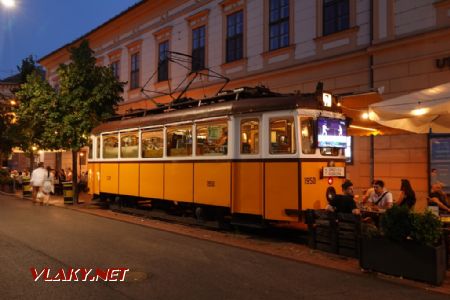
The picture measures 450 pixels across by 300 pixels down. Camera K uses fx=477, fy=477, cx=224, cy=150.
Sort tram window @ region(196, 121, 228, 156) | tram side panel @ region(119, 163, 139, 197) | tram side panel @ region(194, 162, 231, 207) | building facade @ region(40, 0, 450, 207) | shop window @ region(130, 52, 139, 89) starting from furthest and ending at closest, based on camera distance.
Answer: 1. shop window @ region(130, 52, 139, 89)
2. tram side panel @ region(119, 163, 139, 197)
3. building facade @ region(40, 0, 450, 207)
4. tram window @ region(196, 121, 228, 156)
5. tram side panel @ region(194, 162, 231, 207)

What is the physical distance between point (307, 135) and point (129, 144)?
21.6ft

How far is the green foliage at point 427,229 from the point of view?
663 centimetres

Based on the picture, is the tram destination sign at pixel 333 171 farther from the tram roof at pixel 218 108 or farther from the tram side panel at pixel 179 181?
the tram side panel at pixel 179 181

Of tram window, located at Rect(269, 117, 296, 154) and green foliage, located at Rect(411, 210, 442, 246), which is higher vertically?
tram window, located at Rect(269, 117, 296, 154)

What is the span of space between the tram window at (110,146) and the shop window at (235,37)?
670 cm

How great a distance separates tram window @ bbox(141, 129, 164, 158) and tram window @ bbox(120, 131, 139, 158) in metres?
0.39

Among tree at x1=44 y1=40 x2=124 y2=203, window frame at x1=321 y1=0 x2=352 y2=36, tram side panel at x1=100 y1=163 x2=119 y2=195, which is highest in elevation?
window frame at x1=321 y1=0 x2=352 y2=36

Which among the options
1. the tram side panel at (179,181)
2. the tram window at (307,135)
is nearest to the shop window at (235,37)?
the tram side panel at (179,181)

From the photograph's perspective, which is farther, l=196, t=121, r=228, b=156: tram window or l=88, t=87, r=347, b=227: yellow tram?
l=196, t=121, r=228, b=156: tram window

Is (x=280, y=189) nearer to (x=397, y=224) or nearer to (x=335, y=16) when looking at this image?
(x=397, y=224)

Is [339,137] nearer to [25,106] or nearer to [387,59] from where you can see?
[387,59]

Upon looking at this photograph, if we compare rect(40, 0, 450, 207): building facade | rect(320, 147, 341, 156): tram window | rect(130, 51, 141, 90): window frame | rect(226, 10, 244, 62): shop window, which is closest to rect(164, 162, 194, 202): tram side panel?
rect(40, 0, 450, 207): building facade

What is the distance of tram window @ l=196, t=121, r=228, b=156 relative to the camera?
10.9 m

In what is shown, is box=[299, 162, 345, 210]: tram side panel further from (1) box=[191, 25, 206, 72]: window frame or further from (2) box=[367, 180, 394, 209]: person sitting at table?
→ (1) box=[191, 25, 206, 72]: window frame
